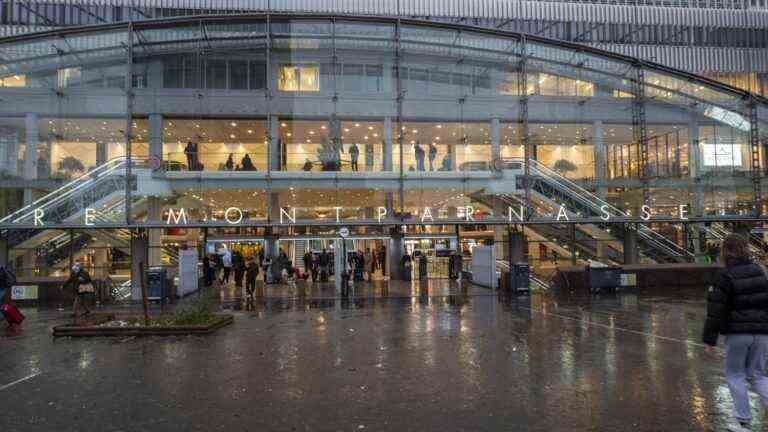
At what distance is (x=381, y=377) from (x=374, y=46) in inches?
855

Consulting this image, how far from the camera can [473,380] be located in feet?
25.9

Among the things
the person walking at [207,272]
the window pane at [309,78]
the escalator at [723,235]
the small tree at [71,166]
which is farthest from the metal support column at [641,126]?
the small tree at [71,166]

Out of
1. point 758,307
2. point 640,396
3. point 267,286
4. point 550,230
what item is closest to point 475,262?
point 550,230

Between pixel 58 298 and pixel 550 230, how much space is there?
22.5 m

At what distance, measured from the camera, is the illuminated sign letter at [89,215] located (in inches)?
924

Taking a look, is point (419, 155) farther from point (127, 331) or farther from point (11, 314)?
point (11, 314)

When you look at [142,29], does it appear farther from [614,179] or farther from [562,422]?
[562,422]

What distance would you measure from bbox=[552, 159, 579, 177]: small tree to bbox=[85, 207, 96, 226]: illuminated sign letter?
21.7 metres

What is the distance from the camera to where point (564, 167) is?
1087 inches

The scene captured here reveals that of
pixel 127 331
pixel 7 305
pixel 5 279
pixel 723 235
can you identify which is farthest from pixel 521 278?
pixel 5 279

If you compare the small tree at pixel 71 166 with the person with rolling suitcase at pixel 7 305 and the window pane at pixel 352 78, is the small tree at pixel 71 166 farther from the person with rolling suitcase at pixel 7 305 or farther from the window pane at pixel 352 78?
the window pane at pixel 352 78

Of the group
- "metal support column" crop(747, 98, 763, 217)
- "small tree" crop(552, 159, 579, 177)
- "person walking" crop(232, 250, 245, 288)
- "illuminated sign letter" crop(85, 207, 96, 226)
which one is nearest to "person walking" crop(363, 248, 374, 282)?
"person walking" crop(232, 250, 245, 288)

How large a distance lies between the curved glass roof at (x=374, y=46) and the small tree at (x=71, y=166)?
4.73 m

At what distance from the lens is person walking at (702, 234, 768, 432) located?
5.35 metres
